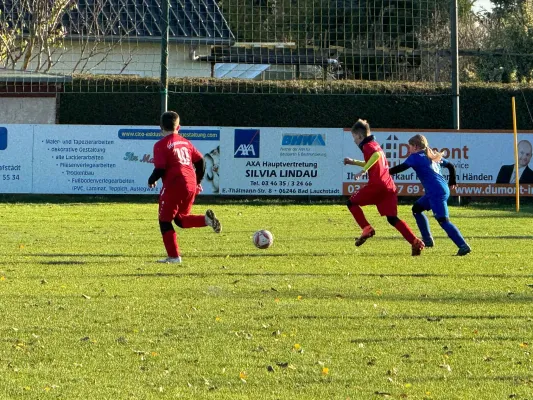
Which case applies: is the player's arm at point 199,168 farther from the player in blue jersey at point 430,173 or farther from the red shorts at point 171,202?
the player in blue jersey at point 430,173

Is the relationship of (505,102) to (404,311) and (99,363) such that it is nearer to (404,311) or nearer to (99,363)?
(404,311)

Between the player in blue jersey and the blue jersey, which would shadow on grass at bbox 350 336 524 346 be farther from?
the blue jersey

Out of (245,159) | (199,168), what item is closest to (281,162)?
(245,159)

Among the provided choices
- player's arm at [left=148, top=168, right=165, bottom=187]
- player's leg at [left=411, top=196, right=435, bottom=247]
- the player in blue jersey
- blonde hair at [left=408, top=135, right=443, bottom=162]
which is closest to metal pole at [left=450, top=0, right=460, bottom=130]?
player's leg at [left=411, top=196, right=435, bottom=247]

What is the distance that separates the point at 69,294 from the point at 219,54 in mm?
26056

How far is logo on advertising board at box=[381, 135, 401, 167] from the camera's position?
2727cm

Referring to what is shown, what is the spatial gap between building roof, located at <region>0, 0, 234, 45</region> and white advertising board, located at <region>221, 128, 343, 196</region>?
8.00 metres

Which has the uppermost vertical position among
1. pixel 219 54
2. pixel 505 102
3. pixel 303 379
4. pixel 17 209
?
pixel 219 54

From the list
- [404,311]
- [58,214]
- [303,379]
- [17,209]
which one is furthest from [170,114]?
[17,209]

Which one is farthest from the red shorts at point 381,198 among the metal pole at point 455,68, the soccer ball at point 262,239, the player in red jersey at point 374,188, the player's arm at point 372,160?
the metal pole at point 455,68

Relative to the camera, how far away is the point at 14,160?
86.4 ft

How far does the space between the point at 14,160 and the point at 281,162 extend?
21.8 ft

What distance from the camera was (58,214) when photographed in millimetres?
22500

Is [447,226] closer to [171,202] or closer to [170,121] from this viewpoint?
[171,202]
